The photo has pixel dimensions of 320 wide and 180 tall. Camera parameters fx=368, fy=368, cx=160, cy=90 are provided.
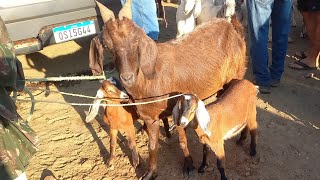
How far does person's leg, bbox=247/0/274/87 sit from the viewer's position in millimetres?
5258

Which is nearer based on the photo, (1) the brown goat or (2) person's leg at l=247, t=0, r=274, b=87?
(1) the brown goat

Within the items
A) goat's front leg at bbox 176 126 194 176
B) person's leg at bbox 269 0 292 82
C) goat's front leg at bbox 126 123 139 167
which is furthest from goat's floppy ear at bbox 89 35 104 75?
person's leg at bbox 269 0 292 82

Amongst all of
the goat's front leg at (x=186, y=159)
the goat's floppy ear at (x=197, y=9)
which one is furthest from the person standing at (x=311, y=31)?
the goat's front leg at (x=186, y=159)

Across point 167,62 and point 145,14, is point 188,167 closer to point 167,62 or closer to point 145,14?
point 167,62

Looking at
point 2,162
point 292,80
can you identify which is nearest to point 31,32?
point 2,162

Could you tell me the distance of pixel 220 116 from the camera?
12.1 feet

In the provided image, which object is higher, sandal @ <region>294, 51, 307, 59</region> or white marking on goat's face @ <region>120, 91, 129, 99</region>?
white marking on goat's face @ <region>120, 91, 129, 99</region>

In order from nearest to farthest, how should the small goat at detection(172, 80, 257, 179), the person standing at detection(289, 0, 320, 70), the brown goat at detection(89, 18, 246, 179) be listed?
1. the brown goat at detection(89, 18, 246, 179)
2. the small goat at detection(172, 80, 257, 179)
3. the person standing at detection(289, 0, 320, 70)

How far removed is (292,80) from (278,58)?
0.53 meters

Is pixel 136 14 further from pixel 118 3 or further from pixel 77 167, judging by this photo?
pixel 77 167

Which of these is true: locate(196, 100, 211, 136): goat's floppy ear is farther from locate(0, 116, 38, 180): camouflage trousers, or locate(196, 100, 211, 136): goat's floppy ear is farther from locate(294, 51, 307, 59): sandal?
locate(294, 51, 307, 59): sandal

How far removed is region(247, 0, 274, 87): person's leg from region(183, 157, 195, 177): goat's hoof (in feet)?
7.12

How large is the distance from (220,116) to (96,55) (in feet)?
4.45

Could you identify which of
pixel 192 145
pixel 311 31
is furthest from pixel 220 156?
pixel 311 31
